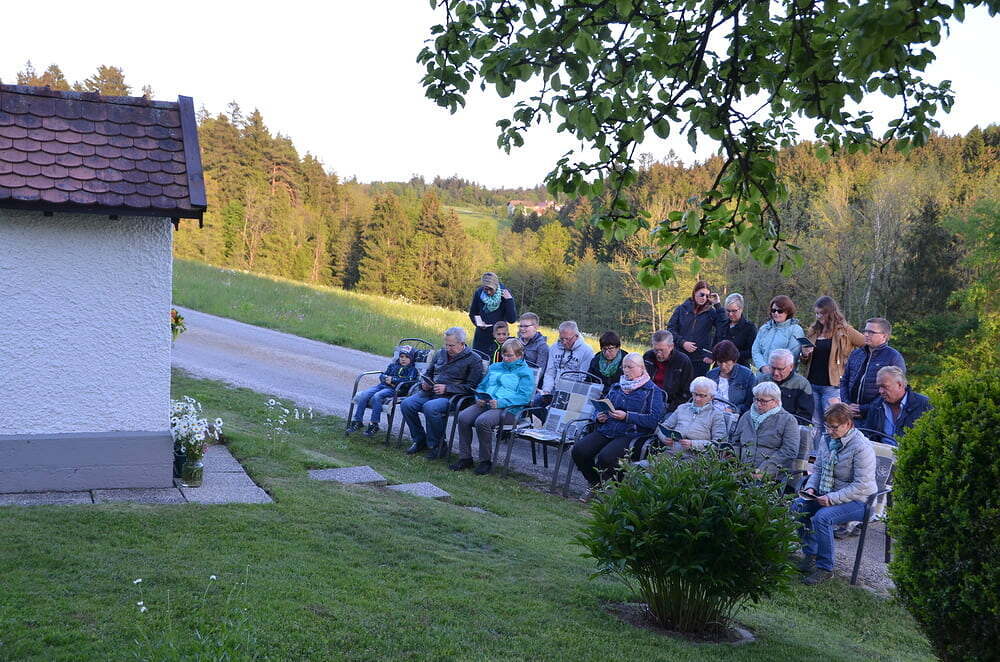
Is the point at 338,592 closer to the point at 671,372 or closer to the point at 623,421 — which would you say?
the point at 623,421

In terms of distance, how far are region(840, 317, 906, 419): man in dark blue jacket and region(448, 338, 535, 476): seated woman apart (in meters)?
3.41

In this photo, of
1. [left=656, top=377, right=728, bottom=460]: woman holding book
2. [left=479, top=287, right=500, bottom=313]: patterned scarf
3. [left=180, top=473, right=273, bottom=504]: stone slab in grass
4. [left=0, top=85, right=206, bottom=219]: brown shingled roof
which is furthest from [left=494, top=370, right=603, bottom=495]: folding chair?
[left=0, top=85, right=206, bottom=219]: brown shingled roof

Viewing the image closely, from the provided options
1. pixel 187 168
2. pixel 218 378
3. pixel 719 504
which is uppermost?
pixel 187 168

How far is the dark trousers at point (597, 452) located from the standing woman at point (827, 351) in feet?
7.36

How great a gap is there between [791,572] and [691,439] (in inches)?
131

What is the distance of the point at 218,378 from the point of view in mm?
14352

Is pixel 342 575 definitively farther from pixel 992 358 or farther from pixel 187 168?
pixel 992 358

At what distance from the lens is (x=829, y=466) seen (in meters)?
7.02

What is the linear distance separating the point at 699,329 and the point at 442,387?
319cm

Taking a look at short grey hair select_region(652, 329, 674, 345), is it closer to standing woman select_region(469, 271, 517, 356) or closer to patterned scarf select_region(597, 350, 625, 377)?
patterned scarf select_region(597, 350, 625, 377)

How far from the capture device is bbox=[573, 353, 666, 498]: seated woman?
28.0 ft

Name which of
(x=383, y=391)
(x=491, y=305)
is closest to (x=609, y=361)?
(x=491, y=305)

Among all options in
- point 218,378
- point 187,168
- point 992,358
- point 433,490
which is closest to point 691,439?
point 433,490

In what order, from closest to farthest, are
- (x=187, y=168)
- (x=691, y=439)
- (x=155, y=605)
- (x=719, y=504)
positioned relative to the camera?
(x=155, y=605), (x=719, y=504), (x=187, y=168), (x=691, y=439)
